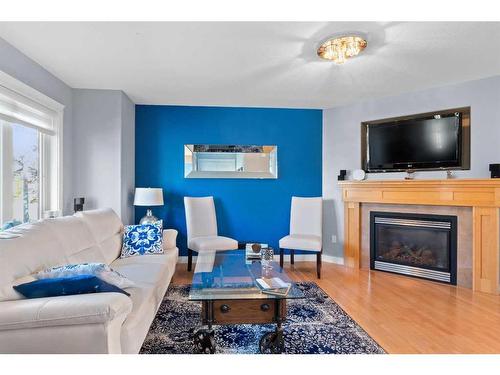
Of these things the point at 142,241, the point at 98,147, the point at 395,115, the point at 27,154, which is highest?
the point at 395,115

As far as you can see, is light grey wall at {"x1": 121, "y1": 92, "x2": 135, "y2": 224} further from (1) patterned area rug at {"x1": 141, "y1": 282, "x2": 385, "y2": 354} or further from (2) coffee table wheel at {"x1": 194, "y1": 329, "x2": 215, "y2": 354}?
(2) coffee table wheel at {"x1": 194, "y1": 329, "x2": 215, "y2": 354}

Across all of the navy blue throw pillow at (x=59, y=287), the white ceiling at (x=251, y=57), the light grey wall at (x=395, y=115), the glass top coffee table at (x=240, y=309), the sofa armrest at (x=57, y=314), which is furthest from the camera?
the light grey wall at (x=395, y=115)

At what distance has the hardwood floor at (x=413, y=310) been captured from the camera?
208 cm

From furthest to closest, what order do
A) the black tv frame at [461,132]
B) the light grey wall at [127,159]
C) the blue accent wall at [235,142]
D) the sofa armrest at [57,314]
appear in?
1. the blue accent wall at [235,142]
2. the light grey wall at [127,159]
3. the black tv frame at [461,132]
4. the sofa armrest at [57,314]

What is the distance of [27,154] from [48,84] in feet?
2.56

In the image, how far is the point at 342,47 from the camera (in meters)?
2.40

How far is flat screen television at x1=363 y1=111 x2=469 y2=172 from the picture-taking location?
3467 millimetres

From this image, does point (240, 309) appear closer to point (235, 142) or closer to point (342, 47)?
point (342, 47)

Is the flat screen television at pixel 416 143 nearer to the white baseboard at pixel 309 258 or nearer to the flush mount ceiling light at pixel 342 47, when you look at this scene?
the white baseboard at pixel 309 258

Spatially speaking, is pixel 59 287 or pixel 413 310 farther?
pixel 413 310

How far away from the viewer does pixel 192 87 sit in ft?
11.5

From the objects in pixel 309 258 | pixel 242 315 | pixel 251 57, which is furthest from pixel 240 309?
pixel 309 258

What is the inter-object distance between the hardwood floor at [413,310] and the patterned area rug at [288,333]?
15cm

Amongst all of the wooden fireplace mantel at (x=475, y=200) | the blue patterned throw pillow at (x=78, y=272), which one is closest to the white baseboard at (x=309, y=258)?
the wooden fireplace mantel at (x=475, y=200)
